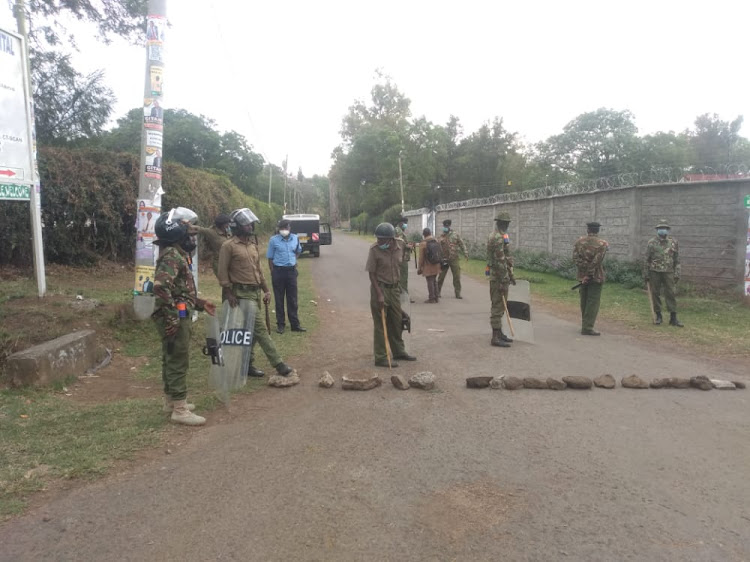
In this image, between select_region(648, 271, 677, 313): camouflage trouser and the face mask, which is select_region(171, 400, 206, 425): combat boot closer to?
the face mask

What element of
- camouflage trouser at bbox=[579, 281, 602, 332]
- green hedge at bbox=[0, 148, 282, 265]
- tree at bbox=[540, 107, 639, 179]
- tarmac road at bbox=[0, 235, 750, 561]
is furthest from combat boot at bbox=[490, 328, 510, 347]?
tree at bbox=[540, 107, 639, 179]

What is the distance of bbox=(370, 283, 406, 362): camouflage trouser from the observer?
6.55 metres

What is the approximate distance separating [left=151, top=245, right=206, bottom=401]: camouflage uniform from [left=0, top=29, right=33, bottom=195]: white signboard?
3.80m

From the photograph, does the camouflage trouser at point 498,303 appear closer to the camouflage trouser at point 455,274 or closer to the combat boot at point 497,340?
the combat boot at point 497,340

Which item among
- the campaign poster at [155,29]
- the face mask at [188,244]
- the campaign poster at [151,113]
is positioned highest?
the campaign poster at [155,29]

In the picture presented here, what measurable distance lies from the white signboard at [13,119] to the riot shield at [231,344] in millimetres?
3767

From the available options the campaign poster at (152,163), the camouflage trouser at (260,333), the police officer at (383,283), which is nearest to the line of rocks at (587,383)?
the police officer at (383,283)

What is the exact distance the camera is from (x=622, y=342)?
797cm

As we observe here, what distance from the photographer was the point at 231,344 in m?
5.25

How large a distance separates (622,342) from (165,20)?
26.2ft

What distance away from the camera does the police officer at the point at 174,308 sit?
450cm

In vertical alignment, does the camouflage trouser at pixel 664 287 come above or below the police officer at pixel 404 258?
below

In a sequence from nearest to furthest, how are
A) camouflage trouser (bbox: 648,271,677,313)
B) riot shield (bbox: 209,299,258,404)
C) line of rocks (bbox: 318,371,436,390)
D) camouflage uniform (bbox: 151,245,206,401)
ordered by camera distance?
1. camouflage uniform (bbox: 151,245,206,401)
2. riot shield (bbox: 209,299,258,404)
3. line of rocks (bbox: 318,371,436,390)
4. camouflage trouser (bbox: 648,271,677,313)

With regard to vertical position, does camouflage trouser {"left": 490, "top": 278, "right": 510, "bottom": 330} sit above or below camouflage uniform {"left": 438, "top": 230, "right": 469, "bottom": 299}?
below
